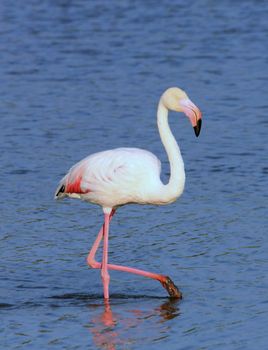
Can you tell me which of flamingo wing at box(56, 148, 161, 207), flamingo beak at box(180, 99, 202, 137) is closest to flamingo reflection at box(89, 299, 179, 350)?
flamingo wing at box(56, 148, 161, 207)

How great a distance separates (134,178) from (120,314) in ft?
3.36

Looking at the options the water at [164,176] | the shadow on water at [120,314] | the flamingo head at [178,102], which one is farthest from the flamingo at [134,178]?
the water at [164,176]

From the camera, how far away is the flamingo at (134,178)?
8820mm

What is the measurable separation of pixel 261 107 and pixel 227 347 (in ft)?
24.4

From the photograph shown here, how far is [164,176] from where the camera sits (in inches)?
481

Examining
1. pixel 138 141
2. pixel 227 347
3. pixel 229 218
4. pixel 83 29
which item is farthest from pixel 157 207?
pixel 83 29

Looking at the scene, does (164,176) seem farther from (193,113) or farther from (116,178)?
(193,113)

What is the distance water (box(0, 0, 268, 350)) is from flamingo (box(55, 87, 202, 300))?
23cm

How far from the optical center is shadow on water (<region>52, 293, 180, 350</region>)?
827 centimetres

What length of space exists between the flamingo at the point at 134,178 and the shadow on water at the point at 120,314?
0.41 ft

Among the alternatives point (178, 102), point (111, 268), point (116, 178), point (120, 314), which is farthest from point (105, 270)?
point (178, 102)

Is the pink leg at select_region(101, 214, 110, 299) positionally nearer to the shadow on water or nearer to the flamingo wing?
the shadow on water

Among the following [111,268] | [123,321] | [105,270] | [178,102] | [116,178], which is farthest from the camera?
[111,268]

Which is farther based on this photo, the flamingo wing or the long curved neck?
the flamingo wing
